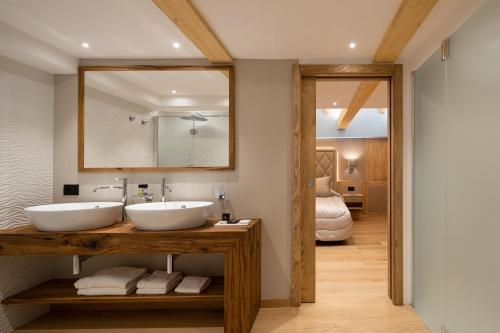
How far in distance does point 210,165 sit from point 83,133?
1.16m

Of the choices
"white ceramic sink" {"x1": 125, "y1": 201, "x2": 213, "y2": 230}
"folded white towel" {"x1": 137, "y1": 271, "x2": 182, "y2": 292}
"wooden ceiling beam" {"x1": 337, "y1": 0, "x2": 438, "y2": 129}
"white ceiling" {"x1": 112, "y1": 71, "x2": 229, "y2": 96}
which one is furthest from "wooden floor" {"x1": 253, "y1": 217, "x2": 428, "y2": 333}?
"wooden ceiling beam" {"x1": 337, "y1": 0, "x2": 438, "y2": 129}

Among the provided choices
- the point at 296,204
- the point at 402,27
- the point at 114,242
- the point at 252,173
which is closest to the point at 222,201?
the point at 252,173

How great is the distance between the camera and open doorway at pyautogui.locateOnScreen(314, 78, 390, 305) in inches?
121

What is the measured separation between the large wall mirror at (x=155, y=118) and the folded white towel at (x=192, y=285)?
2.98 feet

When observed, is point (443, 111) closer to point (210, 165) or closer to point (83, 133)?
point (210, 165)

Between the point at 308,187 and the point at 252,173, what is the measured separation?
0.53 meters

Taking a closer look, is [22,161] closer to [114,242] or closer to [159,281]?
[114,242]

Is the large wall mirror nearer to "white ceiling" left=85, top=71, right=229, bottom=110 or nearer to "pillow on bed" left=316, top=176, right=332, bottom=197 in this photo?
"white ceiling" left=85, top=71, right=229, bottom=110

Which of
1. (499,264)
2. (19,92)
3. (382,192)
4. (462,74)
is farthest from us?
(382,192)

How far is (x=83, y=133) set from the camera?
257 centimetres

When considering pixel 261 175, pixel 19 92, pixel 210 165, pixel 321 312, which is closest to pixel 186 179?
pixel 210 165

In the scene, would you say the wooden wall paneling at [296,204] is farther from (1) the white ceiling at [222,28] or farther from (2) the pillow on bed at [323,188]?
Result: (2) the pillow on bed at [323,188]

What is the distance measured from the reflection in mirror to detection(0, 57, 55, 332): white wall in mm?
313

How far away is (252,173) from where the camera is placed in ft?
8.34
